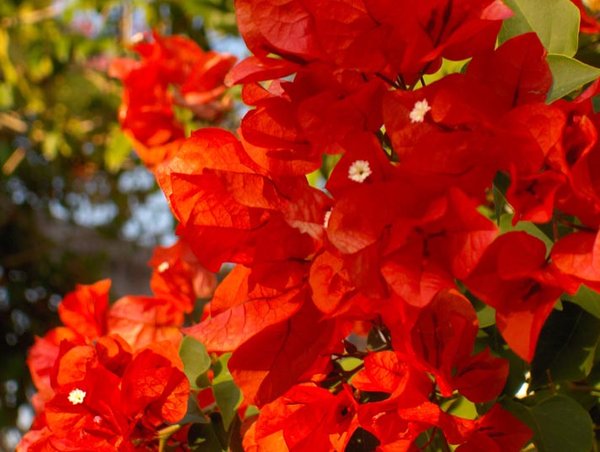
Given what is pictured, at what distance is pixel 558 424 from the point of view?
523 mm

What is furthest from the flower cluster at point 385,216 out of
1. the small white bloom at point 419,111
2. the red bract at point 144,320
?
the red bract at point 144,320

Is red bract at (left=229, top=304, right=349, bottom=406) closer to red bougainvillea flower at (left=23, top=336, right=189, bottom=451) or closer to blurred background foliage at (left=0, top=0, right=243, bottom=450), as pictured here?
red bougainvillea flower at (left=23, top=336, right=189, bottom=451)

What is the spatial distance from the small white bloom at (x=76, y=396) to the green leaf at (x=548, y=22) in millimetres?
353

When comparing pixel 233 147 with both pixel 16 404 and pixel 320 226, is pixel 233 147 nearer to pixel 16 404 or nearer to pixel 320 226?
pixel 320 226

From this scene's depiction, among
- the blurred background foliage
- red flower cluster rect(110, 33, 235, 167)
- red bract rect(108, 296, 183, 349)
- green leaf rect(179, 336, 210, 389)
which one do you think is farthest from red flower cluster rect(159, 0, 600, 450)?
the blurred background foliage

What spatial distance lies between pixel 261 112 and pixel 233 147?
0.12 ft

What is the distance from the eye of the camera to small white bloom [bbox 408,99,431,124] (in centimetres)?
43

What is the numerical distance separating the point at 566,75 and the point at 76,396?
37 centimetres

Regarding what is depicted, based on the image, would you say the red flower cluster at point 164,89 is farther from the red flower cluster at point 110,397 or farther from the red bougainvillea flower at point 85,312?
the red flower cluster at point 110,397

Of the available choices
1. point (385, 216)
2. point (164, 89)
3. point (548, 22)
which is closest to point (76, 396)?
point (385, 216)

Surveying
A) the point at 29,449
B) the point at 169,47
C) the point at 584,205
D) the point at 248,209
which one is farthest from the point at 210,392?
the point at 169,47

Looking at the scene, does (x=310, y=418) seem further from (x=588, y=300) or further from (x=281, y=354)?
(x=588, y=300)

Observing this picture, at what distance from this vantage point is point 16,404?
2.84 metres

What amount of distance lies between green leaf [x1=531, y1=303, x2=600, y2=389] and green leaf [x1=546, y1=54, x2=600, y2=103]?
14 centimetres
